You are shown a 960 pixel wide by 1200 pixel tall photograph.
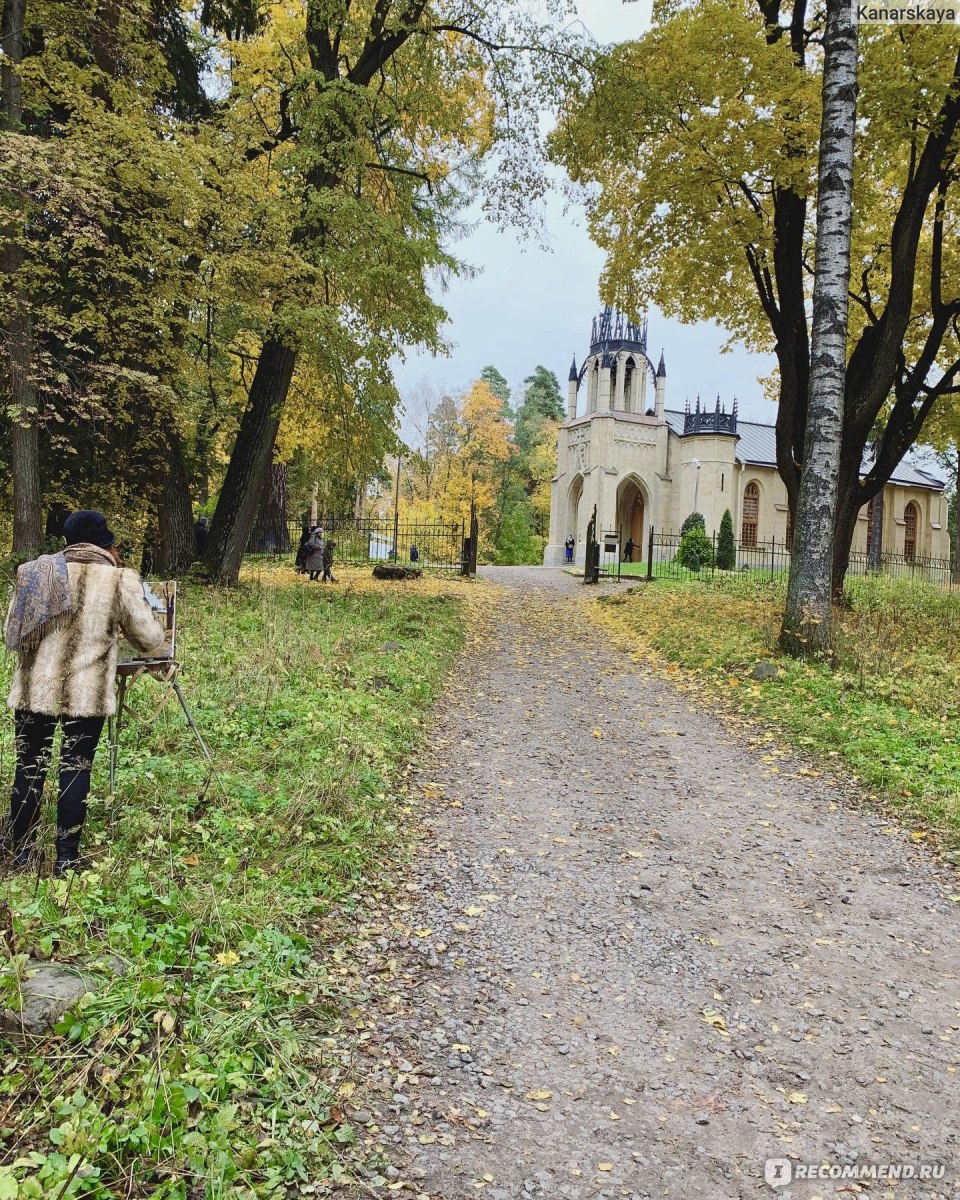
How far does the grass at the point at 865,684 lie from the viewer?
579cm

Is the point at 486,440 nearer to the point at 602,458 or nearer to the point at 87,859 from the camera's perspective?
the point at 602,458

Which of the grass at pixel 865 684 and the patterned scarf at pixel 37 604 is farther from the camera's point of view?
the grass at pixel 865 684

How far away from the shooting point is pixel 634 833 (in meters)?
5.10

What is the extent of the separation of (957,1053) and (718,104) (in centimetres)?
1216

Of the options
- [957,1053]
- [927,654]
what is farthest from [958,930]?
[927,654]

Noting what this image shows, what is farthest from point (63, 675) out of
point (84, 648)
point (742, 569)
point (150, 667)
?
point (742, 569)

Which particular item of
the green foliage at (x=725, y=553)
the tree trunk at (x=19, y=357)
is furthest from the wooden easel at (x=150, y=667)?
the green foliage at (x=725, y=553)

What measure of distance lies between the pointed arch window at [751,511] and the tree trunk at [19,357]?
121 feet

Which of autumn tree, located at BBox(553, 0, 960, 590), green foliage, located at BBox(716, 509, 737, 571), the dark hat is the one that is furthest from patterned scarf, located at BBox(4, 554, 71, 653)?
green foliage, located at BBox(716, 509, 737, 571)

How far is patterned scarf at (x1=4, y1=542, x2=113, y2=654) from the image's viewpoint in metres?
3.43

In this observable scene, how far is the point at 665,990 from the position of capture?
3.44m

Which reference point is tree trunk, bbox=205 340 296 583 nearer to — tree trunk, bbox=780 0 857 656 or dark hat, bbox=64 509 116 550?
tree trunk, bbox=780 0 857 656

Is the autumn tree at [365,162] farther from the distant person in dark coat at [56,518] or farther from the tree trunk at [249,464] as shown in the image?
the distant person in dark coat at [56,518]

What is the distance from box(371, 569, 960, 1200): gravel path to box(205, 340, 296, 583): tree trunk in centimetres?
755
